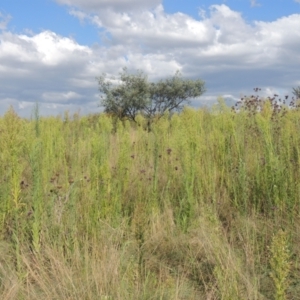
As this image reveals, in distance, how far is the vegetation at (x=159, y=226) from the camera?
2.80 m

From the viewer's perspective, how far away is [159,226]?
3.84m

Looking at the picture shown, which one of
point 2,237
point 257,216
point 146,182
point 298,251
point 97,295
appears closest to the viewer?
point 97,295

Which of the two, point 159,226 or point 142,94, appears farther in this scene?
point 142,94

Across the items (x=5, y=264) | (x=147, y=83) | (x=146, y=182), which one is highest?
(x=147, y=83)

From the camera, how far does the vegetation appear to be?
9.20 feet

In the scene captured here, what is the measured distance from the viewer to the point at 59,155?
586cm

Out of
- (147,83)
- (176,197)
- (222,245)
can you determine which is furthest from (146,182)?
(147,83)

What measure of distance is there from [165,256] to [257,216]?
3.47 ft

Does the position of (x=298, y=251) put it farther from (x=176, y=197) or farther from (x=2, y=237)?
(x=2, y=237)

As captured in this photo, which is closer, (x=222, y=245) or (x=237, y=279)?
(x=237, y=279)

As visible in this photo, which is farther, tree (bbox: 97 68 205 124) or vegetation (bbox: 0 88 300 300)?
tree (bbox: 97 68 205 124)

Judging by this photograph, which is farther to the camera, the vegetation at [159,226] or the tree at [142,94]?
the tree at [142,94]

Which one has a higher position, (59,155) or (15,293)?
(59,155)

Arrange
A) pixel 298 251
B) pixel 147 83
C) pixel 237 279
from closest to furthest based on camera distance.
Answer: pixel 237 279 → pixel 298 251 → pixel 147 83
